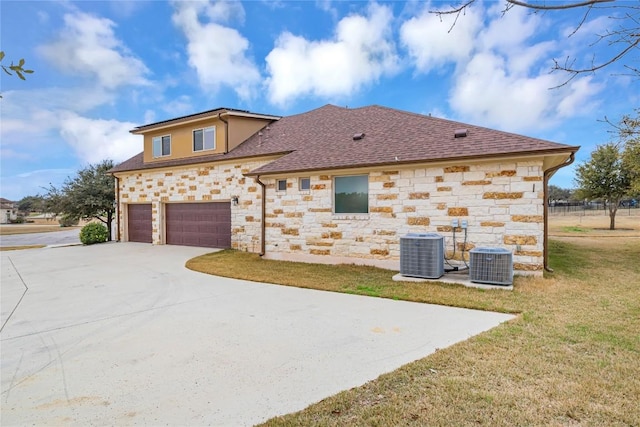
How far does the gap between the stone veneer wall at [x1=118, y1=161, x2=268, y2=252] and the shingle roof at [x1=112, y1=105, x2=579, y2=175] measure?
0.52 m

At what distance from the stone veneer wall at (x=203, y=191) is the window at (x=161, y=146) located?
3.20ft

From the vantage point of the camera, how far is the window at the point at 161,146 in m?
16.7

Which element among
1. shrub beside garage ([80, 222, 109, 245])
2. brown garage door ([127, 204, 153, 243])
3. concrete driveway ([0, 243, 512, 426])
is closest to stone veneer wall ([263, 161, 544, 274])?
concrete driveway ([0, 243, 512, 426])

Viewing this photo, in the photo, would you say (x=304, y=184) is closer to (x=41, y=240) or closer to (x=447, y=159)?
(x=447, y=159)

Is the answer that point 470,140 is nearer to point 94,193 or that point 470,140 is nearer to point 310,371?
point 310,371

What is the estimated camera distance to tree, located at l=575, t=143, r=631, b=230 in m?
24.7

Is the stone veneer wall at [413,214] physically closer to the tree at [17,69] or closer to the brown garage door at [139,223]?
the tree at [17,69]

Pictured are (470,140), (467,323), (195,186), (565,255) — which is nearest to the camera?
(467,323)

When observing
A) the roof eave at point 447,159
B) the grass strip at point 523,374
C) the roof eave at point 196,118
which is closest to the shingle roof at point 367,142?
the roof eave at point 447,159

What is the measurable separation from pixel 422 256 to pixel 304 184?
187 inches

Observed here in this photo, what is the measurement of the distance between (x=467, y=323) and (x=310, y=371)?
8.80ft

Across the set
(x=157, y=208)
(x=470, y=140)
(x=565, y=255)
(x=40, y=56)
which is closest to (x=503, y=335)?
(x=470, y=140)

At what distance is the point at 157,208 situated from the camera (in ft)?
54.4

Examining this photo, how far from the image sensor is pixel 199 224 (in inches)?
603
